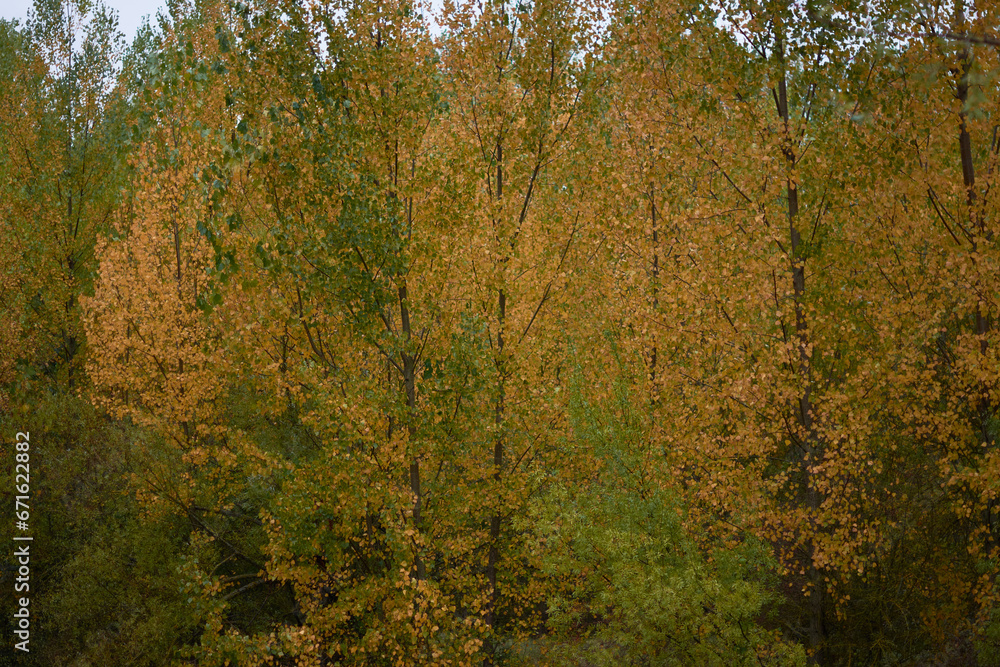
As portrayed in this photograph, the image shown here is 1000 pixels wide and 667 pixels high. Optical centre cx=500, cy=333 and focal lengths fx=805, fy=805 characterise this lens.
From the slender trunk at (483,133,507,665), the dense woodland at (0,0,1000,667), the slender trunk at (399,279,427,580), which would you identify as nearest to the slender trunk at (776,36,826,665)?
the dense woodland at (0,0,1000,667)

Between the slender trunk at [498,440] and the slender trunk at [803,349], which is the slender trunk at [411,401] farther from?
the slender trunk at [803,349]

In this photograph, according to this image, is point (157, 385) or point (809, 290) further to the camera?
point (157, 385)

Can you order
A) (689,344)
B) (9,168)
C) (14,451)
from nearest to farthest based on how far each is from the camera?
1. (689,344)
2. (14,451)
3. (9,168)

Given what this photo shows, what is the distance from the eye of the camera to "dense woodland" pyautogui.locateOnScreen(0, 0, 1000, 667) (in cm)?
853

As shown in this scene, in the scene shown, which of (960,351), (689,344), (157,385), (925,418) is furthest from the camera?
(157,385)

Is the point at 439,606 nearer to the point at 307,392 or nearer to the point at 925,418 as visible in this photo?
the point at 307,392

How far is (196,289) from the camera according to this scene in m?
15.9

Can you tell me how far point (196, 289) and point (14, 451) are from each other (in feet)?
17.3

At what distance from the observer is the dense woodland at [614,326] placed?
8.53m

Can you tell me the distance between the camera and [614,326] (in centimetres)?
1355

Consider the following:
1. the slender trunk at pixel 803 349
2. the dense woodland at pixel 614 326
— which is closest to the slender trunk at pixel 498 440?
the dense woodland at pixel 614 326

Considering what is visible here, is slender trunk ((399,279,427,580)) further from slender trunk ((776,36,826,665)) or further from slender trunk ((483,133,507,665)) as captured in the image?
slender trunk ((776,36,826,665))

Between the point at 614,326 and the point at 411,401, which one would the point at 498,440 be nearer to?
the point at 411,401

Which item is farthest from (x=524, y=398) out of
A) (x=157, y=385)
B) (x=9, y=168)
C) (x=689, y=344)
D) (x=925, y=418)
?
(x=9, y=168)
